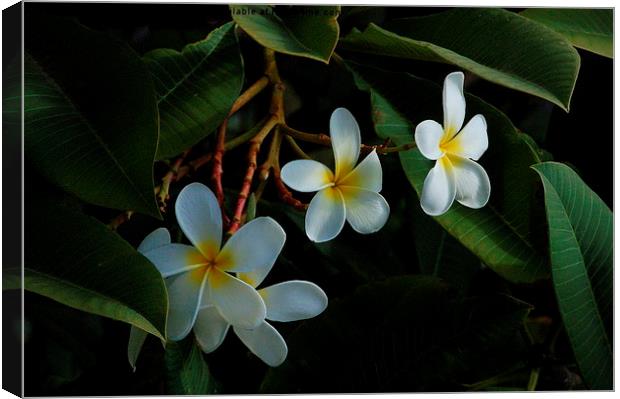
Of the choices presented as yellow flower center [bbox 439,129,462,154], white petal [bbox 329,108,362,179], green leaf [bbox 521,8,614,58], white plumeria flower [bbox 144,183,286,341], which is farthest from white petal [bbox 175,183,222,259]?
green leaf [bbox 521,8,614,58]

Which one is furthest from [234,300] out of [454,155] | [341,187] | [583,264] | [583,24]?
[583,24]

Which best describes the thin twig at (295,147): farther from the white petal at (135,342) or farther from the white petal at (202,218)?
the white petal at (135,342)

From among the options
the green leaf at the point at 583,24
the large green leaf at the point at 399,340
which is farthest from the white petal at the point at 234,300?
the green leaf at the point at 583,24

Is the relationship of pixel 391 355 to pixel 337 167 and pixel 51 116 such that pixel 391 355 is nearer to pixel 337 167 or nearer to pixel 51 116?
pixel 337 167

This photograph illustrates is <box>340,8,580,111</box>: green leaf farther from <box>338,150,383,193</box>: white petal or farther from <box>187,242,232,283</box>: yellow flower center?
<box>187,242,232,283</box>: yellow flower center

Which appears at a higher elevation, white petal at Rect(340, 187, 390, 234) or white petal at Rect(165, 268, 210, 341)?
white petal at Rect(340, 187, 390, 234)

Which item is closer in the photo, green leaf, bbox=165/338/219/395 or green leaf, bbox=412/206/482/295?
green leaf, bbox=165/338/219/395
